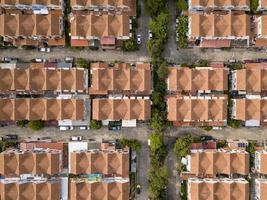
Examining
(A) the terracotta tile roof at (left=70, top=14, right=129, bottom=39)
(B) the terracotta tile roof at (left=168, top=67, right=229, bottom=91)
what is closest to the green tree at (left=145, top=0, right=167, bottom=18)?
(A) the terracotta tile roof at (left=70, top=14, right=129, bottom=39)

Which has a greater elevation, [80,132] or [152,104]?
[152,104]

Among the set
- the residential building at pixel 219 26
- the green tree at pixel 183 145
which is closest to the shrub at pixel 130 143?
the green tree at pixel 183 145

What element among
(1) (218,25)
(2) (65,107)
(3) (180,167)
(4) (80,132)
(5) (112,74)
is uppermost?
(1) (218,25)

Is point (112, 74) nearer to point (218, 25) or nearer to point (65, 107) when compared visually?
point (65, 107)

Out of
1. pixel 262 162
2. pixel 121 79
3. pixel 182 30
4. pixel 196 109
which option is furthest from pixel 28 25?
pixel 262 162

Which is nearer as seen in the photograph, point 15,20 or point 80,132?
point 15,20

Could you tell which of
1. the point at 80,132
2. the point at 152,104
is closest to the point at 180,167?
the point at 152,104

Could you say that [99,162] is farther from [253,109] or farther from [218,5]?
[218,5]
